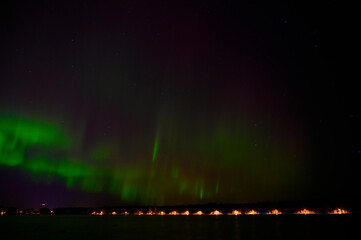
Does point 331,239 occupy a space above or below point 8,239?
above

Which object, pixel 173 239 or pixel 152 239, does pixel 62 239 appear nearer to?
pixel 152 239

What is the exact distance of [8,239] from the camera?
168 ft

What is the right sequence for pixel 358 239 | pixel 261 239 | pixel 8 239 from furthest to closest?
pixel 8 239 → pixel 261 239 → pixel 358 239

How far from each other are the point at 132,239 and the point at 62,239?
12504 millimetres

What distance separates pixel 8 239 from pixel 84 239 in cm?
1402

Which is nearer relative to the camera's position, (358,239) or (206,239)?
(358,239)

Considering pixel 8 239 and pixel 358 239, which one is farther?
pixel 8 239

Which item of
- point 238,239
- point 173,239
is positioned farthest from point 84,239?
point 238,239

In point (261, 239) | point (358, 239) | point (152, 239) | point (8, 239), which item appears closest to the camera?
point (358, 239)

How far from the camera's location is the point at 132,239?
4878 centimetres

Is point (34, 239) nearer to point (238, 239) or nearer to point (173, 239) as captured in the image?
point (173, 239)

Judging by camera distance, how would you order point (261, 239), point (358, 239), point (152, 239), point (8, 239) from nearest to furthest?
point (358, 239) < point (261, 239) < point (152, 239) < point (8, 239)

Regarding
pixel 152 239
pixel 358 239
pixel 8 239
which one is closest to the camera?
pixel 358 239

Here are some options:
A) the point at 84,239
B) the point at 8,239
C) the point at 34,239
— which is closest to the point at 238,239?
the point at 84,239
